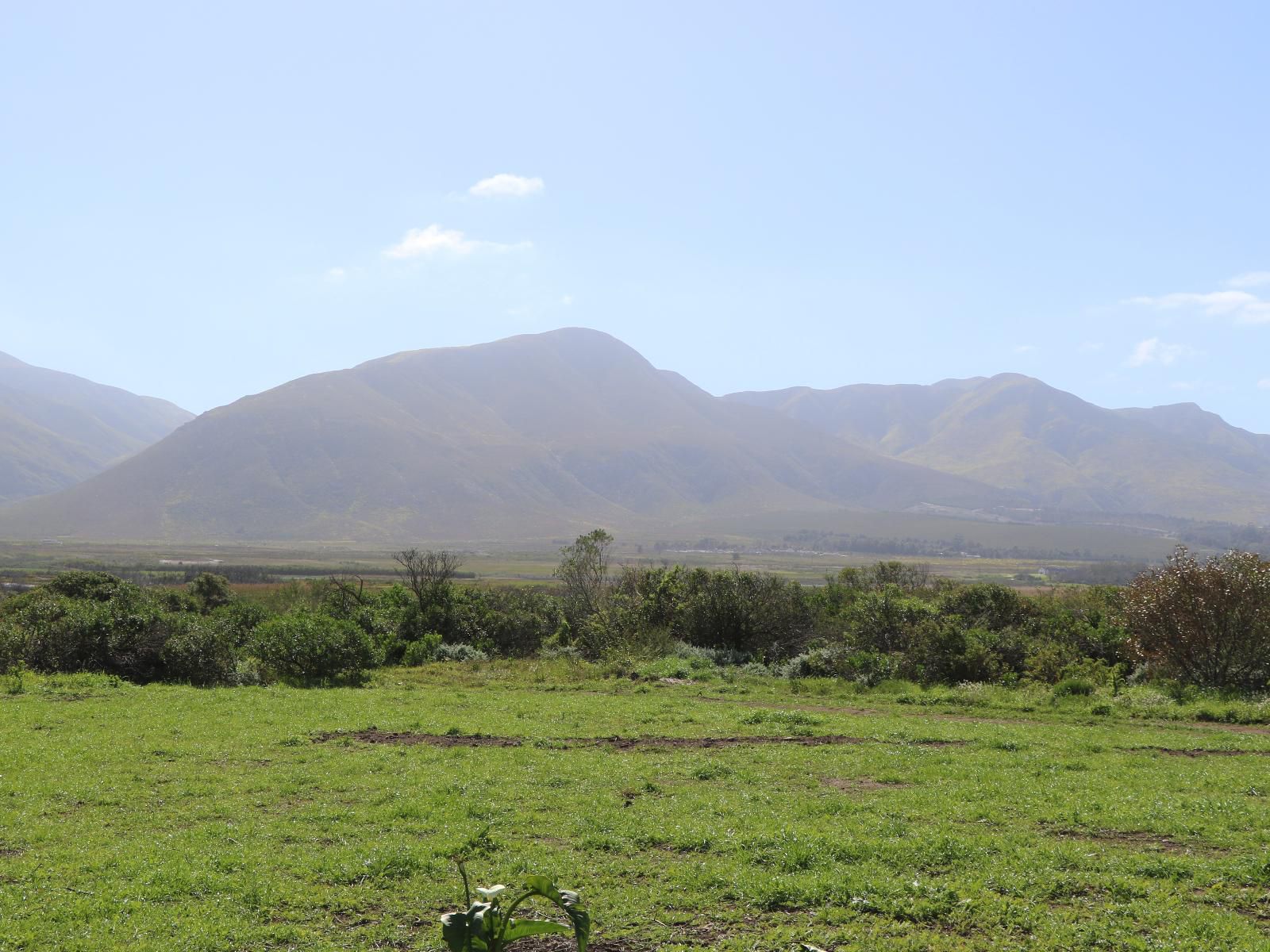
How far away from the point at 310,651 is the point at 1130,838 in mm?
23201

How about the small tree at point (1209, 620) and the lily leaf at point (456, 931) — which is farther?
the small tree at point (1209, 620)

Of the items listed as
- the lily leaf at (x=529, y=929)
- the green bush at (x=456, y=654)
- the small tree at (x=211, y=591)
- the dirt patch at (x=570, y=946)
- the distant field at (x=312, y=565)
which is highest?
the lily leaf at (x=529, y=929)

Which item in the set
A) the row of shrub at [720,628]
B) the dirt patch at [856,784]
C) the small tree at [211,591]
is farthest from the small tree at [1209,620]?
the small tree at [211,591]

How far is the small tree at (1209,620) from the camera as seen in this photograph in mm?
22391

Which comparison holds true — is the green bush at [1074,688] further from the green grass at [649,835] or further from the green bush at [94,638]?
the green bush at [94,638]

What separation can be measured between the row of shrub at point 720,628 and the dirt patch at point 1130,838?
15809 mm

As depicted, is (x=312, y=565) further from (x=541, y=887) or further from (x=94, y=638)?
(x=541, y=887)

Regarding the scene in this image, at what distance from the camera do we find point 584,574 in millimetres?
42312

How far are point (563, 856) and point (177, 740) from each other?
9812mm

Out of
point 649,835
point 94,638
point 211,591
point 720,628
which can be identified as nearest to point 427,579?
point 211,591

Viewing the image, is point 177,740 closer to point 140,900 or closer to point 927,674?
point 140,900

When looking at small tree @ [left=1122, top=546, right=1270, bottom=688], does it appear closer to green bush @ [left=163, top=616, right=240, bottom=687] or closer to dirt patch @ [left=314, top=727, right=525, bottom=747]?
dirt patch @ [left=314, top=727, right=525, bottom=747]

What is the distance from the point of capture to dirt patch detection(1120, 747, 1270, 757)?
1513 centimetres

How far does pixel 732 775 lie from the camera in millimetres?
13102
